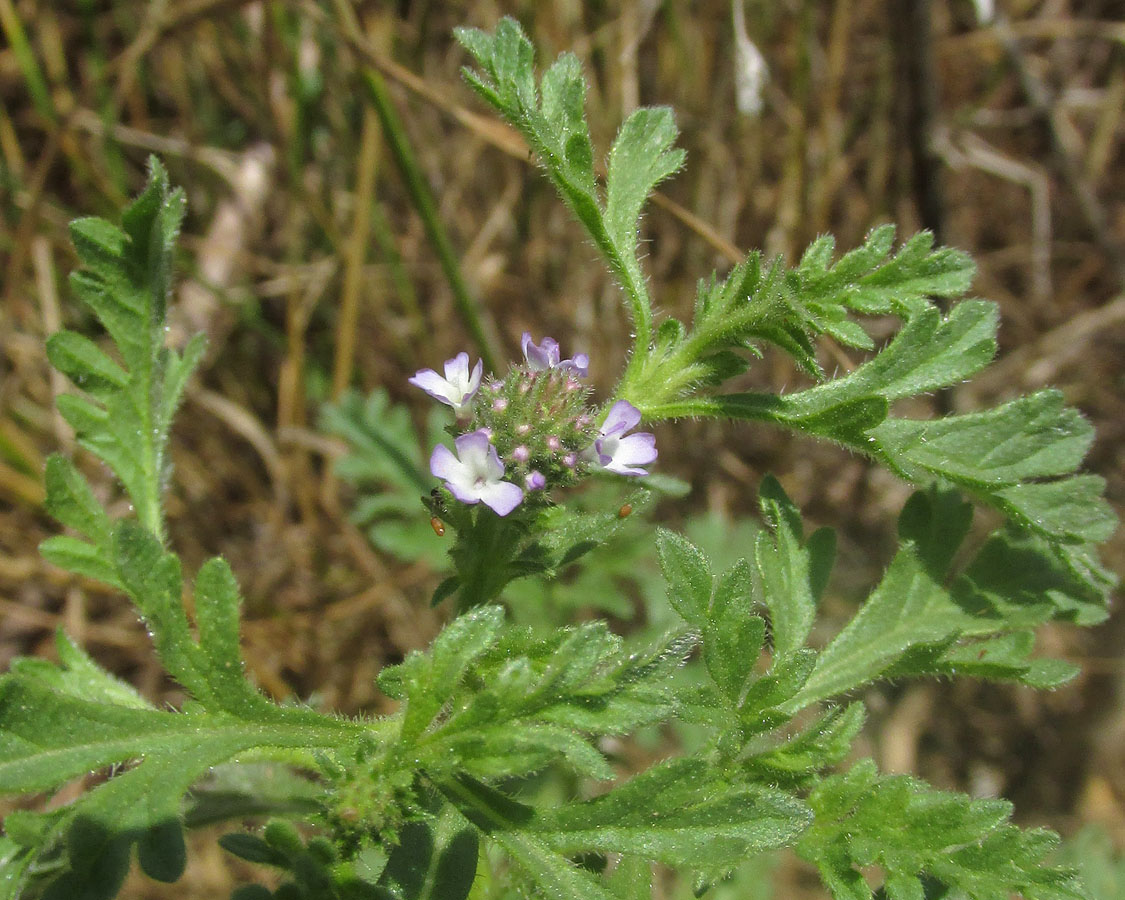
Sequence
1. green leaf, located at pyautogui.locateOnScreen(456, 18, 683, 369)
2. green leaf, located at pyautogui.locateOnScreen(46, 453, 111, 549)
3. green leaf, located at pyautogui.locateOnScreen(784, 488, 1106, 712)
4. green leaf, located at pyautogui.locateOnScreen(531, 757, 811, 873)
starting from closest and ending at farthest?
green leaf, located at pyautogui.locateOnScreen(531, 757, 811, 873) < green leaf, located at pyautogui.locateOnScreen(456, 18, 683, 369) < green leaf, located at pyautogui.locateOnScreen(46, 453, 111, 549) < green leaf, located at pyautogui.locateOnScreen(784, 488, 1106, 712)

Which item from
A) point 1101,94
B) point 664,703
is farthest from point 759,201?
point 664,703

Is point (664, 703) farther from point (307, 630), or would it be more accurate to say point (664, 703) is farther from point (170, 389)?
point (307, 630)

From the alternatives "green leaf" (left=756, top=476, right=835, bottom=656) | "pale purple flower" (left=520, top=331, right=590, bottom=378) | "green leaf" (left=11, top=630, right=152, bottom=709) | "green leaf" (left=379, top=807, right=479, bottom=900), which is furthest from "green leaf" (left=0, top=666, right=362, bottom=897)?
"green leaf" (left=756, top=476, right=835, bottom=656)

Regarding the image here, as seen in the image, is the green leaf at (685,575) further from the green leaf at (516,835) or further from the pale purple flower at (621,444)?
the green leaf at (516,835)

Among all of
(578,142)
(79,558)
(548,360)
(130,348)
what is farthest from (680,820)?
(130,348)

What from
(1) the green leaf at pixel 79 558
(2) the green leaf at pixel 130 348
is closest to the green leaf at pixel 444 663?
(1) the green leaf at pixel 79 558

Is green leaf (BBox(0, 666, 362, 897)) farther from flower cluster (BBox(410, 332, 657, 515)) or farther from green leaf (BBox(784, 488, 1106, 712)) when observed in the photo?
green leaf (BBox(784, 488, 1106, 712))

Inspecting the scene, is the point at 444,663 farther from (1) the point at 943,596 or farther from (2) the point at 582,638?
(1) the point at 943,596
